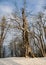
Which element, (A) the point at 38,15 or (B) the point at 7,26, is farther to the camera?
(A) the point at 38,15

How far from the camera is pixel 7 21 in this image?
44.4 feet

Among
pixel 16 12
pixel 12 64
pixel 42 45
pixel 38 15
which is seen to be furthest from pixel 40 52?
pixel 12 64

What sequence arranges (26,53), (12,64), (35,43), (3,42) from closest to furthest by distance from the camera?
(12,64)
(26,53)
(35,43)
(3,42)


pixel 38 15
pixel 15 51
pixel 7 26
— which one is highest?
pixel 38 15

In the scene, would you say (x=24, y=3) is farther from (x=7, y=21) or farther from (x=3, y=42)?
(x=3, y=42)

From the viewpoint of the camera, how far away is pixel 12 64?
967 cm

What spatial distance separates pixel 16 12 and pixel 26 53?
151 inches

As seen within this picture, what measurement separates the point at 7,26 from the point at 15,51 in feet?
16.3

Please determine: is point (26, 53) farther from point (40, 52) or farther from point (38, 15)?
point (38, 15)

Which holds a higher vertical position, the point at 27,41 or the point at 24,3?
the point at 24,3

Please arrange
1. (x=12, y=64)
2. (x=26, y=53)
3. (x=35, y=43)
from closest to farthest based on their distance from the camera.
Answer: (x=12, y=64)
(x=26, y=53)
(x=35, y=43)

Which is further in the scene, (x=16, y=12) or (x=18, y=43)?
(x=18, y=43)

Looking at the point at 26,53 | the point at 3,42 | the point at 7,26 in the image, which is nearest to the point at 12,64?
the point at 26,53

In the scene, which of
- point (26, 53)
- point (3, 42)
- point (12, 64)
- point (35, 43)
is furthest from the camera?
point (3, 42)
